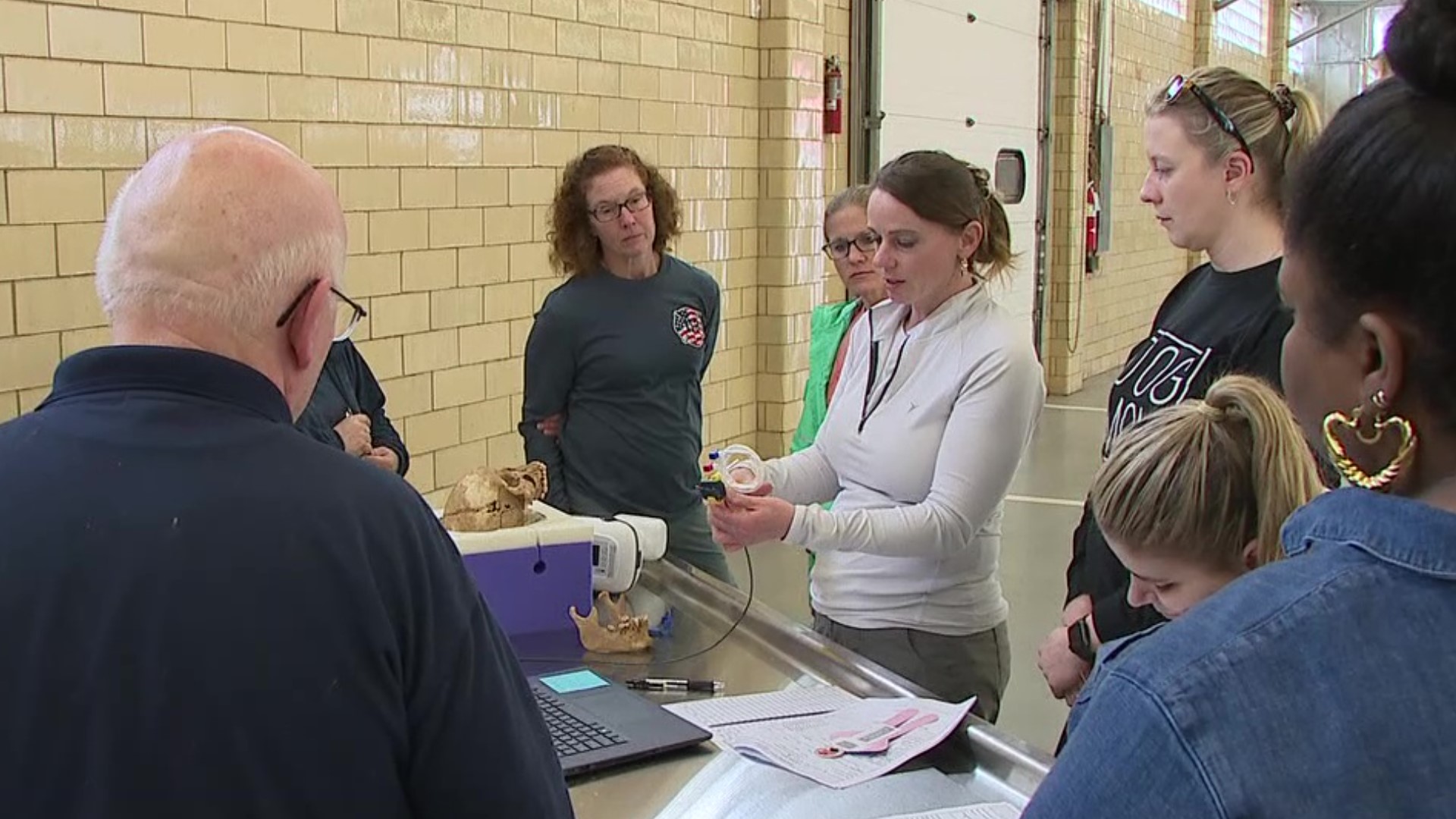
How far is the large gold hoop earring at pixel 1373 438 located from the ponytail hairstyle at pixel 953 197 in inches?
62.9

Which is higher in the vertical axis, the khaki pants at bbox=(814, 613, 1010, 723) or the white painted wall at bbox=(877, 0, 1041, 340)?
the white painted wall at bbox=(877, 0, 1041, 340)

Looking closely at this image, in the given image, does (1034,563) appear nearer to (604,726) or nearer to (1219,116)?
(1219,116)

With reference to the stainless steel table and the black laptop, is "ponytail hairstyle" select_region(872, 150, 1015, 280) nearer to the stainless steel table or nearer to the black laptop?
the stainless steel table

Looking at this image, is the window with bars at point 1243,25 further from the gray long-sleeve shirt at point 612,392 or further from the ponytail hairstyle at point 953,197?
the ponytail hairstyle at point 953,197

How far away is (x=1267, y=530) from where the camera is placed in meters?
1.61

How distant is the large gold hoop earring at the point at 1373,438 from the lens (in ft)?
2.60

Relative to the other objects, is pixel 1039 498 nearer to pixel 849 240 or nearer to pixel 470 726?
pixel 849 240

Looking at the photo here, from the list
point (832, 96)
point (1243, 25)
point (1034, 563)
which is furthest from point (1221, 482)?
point (1243, 25)

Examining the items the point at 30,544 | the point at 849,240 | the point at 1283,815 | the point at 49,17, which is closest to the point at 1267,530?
the point at 1283,815

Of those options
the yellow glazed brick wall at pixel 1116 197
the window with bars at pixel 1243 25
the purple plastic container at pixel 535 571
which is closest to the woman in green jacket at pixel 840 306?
the purple plastic container at pixel 535 571

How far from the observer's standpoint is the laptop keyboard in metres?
1.77

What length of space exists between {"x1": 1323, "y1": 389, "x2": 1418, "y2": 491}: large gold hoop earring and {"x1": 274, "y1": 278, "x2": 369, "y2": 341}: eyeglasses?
33.0 inches

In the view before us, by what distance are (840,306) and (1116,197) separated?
24.2ft

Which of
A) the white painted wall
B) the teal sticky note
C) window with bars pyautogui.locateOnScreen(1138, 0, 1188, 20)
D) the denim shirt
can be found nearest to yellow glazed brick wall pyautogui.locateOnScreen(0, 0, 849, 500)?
the white painted wall
